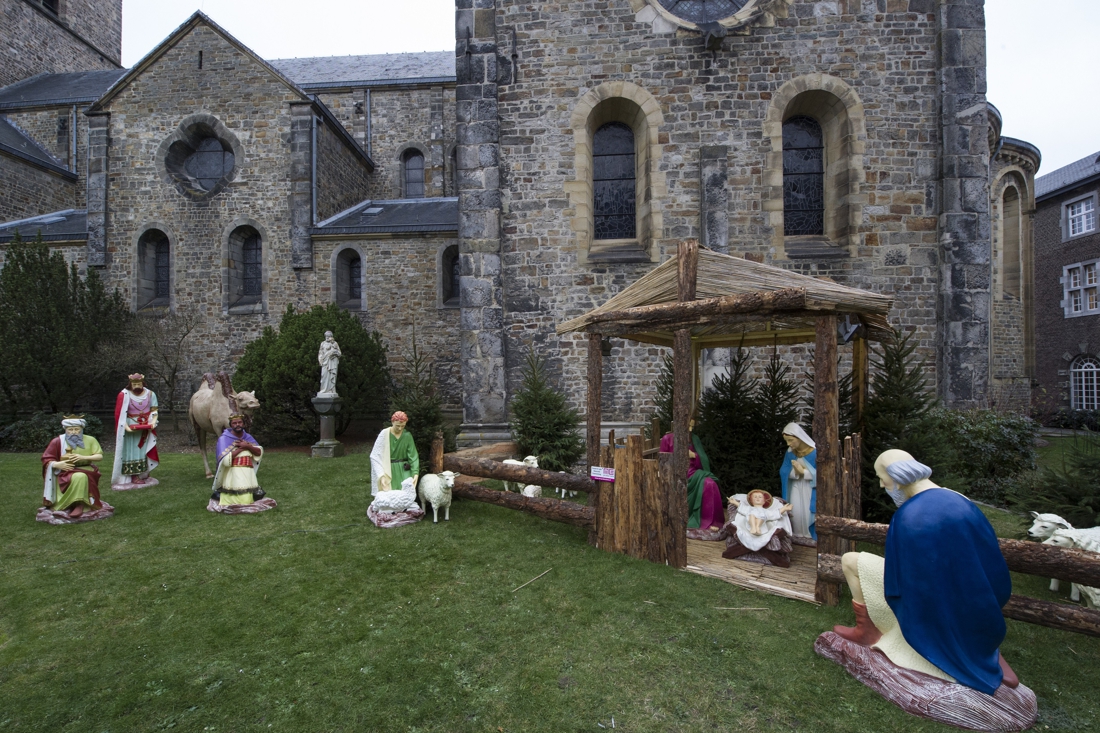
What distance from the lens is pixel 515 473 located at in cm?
616

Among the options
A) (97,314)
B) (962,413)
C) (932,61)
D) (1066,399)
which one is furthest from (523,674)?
(1066,399)

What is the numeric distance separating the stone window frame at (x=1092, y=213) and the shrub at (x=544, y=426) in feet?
80.7

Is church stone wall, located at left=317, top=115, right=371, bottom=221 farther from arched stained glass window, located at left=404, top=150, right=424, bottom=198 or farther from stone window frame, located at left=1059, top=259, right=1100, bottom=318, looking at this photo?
stone window frame, located at left=1059, top=259, right=1100, bottom=318

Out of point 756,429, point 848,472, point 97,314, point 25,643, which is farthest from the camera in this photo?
point 97,314

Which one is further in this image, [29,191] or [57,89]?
[57,89]

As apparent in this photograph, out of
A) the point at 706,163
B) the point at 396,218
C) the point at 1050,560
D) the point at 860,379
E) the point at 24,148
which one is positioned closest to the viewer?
the point at 1050,560

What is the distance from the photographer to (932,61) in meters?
10.2

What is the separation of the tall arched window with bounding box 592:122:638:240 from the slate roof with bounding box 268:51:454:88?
11314mm

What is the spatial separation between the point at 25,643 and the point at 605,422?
858 centimetres

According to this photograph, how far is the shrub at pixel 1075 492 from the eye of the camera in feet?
16.5

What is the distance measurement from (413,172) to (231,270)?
25.3 feet

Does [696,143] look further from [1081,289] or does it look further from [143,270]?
[1081,289]

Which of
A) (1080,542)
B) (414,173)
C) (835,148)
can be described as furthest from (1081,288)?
(414,173)

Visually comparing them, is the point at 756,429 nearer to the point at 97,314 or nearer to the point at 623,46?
the point at 623,46
